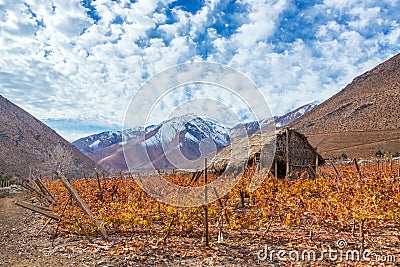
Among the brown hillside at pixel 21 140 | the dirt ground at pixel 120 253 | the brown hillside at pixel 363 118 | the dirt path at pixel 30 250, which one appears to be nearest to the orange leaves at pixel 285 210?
the dirt ground at pixel 120 253

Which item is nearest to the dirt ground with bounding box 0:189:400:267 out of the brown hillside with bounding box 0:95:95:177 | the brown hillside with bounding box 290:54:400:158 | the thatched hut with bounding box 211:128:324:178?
the thatched hut with bounding box 211:128:324:178

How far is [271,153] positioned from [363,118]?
2416 inches

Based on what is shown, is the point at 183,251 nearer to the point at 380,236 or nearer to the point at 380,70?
the point at 380,236

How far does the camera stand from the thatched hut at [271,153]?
40.0ft

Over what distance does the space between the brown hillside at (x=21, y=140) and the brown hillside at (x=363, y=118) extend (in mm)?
47042

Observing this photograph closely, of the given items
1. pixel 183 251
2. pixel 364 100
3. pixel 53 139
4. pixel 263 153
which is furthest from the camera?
pixel 53 139

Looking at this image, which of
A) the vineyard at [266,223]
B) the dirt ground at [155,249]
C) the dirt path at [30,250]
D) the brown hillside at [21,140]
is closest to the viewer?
the dirt ground at [155,249]

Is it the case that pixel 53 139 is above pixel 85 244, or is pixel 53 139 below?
above

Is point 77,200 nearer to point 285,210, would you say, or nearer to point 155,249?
point 155,249

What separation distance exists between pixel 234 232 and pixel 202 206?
0.88 metres

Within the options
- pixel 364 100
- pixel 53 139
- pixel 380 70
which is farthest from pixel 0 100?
pixel 380 70

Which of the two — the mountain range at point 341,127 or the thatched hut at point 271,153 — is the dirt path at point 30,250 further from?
the mountain range at point 341,127

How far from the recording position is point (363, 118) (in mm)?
65688

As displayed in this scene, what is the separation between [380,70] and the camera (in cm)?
8962
